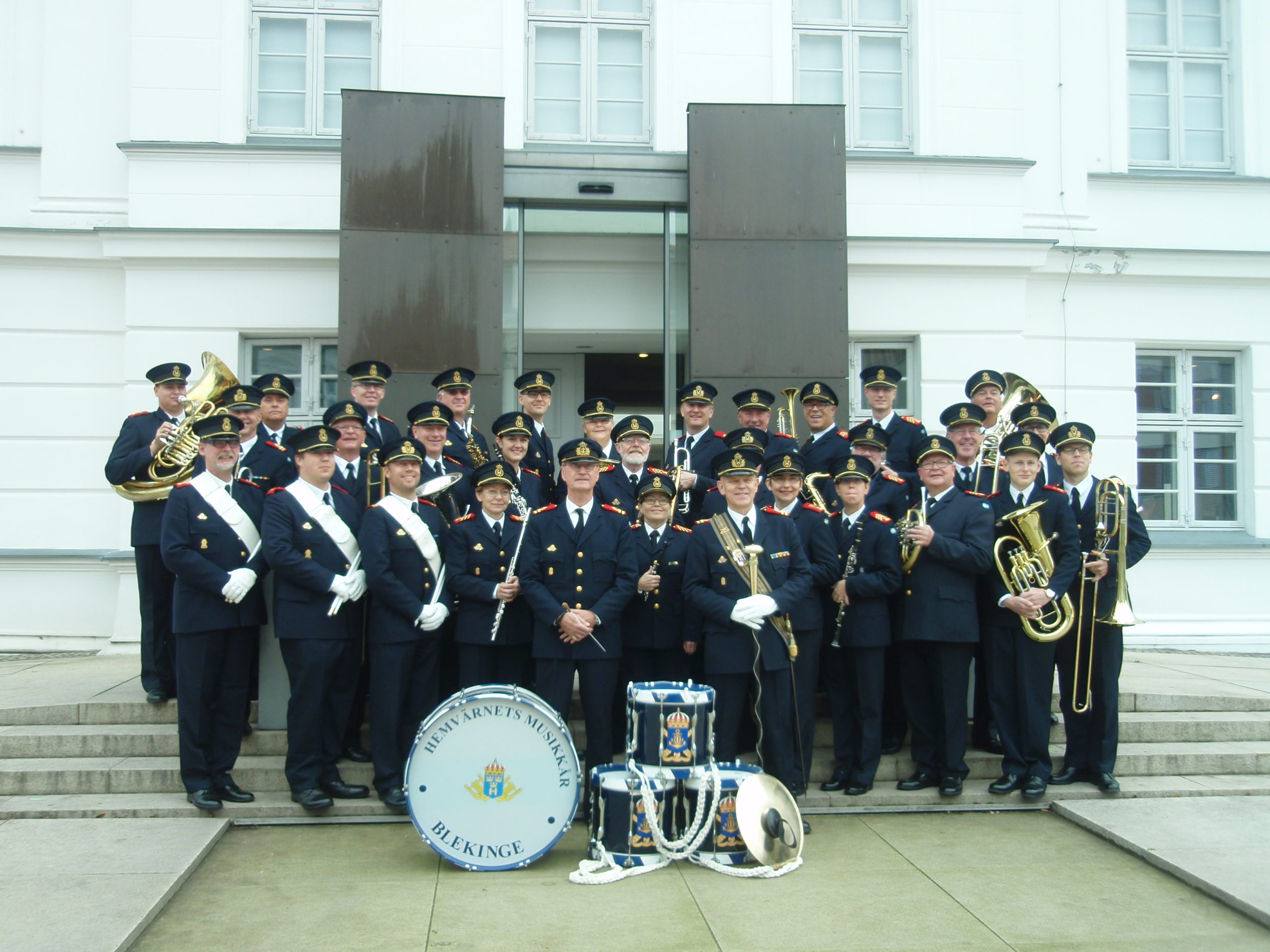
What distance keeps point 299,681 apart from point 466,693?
125 centimetres

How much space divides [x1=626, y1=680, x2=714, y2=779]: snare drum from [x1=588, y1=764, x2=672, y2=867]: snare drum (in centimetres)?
9

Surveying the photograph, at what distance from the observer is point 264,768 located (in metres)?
6.36

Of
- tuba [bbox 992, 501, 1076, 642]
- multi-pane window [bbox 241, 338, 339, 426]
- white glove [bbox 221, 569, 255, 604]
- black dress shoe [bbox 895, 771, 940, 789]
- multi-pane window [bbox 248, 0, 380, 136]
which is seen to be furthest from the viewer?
multi-pane window [bbox 248, 0, 380, 136]

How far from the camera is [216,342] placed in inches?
389

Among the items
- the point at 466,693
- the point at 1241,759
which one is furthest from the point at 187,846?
the point at 1241,759

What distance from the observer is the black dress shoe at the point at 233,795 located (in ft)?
19.7

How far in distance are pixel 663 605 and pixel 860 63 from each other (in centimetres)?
698

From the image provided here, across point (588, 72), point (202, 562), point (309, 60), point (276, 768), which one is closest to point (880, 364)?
point (588, 72)

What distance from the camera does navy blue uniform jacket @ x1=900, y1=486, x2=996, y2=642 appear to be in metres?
6.22

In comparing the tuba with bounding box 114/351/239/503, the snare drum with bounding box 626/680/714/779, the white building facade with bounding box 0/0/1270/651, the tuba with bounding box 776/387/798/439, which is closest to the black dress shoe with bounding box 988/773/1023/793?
the snare drum with bounding box 626/680/714/779

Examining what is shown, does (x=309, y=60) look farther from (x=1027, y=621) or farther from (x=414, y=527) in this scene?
(x=1027, y=621)

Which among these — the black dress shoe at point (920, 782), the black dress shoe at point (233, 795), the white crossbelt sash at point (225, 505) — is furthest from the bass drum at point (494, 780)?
the black dress shoe at point (920, 782)

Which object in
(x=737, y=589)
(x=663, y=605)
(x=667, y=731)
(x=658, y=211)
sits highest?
(x=658, y=211)

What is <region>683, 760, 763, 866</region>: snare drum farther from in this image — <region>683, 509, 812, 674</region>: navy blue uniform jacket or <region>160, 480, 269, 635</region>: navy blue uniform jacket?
<region>160, 480, 269, 635</region>: navy blue uniform jacket
